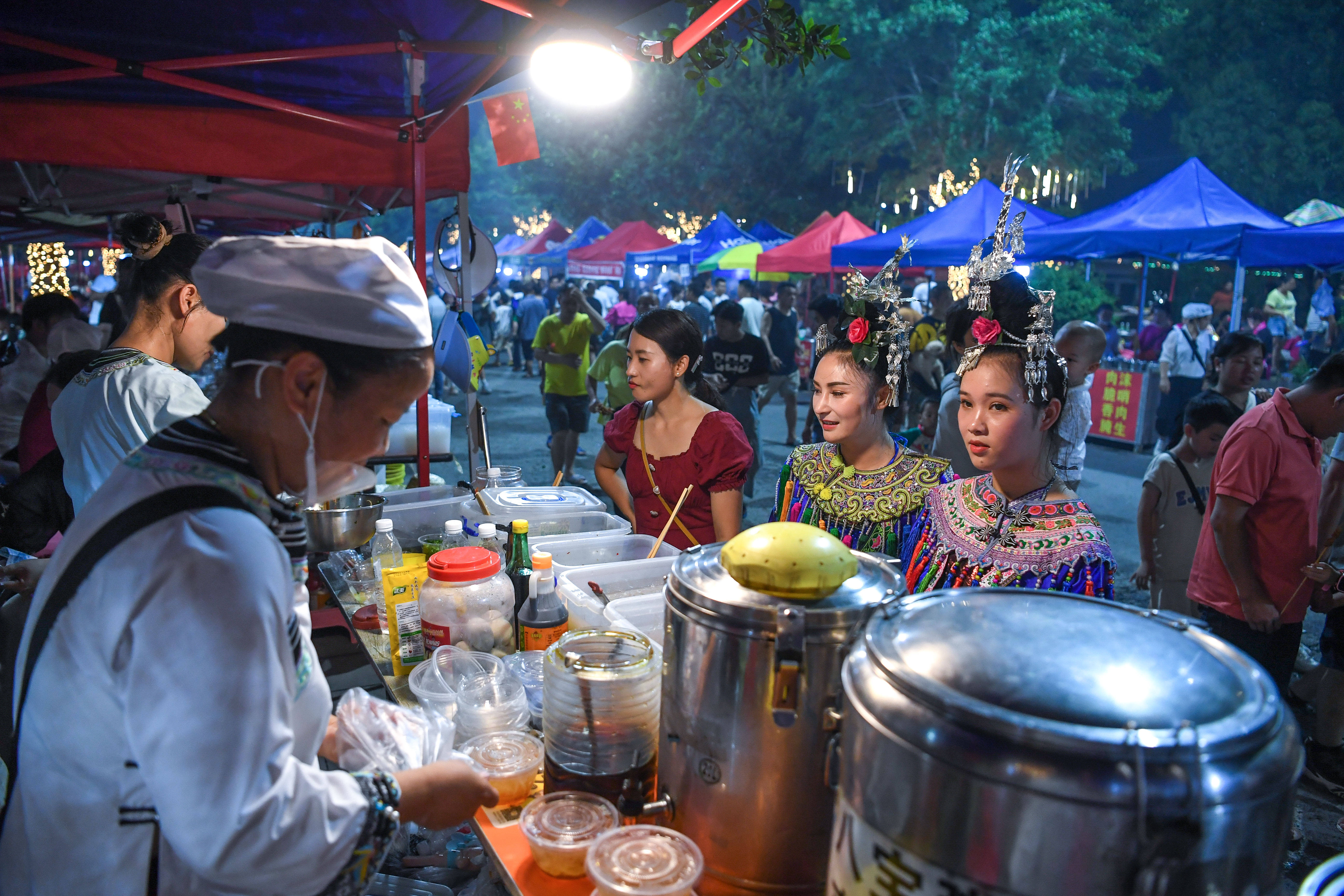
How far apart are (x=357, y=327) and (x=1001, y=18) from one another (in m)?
29.0

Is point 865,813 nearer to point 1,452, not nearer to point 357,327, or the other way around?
point 357,327

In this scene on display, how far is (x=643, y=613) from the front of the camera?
2.20 m

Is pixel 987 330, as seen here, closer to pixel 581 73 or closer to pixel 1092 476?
pixel 581 73

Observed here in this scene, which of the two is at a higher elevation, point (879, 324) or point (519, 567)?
point (879, 324)

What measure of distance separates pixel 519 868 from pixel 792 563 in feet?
2.50

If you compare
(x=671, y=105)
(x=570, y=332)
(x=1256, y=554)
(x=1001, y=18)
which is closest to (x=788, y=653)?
(x=1256, y=554)

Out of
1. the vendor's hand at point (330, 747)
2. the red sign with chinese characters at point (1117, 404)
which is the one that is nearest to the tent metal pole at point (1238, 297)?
the red sign with chinese characters at point (1117, 404)

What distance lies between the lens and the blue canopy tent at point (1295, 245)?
7223 millimetres

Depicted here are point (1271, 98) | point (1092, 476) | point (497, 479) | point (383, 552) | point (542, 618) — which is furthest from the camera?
point (1271, 98)

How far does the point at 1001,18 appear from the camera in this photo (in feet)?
81.2

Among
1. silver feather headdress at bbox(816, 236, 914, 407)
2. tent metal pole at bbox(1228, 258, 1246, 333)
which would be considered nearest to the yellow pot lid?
silver feather headdress at bbox(816, 236, 914, 407)

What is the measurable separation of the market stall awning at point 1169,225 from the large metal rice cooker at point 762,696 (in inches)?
310

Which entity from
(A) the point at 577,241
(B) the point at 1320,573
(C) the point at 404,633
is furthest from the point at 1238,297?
(A) the point at 577,241

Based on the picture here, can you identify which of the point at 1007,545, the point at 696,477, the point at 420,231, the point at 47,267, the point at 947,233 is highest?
the point at 947,233
